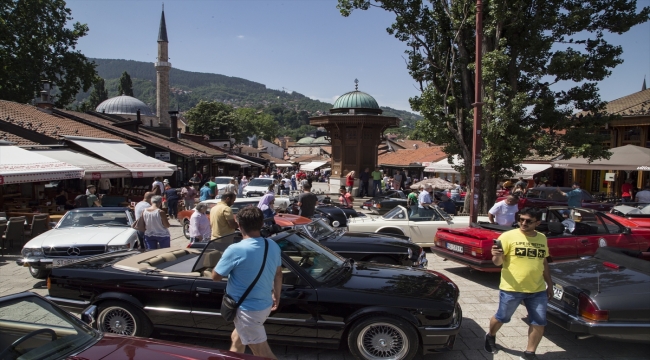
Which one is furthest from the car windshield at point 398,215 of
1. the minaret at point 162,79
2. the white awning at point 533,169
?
the minaret at point 162,79

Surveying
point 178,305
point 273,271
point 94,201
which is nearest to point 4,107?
point 94,201

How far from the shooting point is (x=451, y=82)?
15.4 metres

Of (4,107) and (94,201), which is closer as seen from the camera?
(94,201)

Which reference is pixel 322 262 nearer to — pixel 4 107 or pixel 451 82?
pixel 451 82

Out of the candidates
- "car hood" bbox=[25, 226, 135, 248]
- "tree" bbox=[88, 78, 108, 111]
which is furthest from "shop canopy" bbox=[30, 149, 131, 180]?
"tree" bbox=[88, 78, 108, 111]

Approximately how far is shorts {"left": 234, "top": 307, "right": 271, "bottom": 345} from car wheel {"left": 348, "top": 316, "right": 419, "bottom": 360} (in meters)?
1.26

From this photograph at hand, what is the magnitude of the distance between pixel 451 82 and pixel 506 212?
281 inches

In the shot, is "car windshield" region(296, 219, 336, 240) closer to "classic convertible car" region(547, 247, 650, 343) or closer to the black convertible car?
the black convertible car

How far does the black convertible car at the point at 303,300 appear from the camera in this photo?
4.61 metres

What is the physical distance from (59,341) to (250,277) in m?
1.41

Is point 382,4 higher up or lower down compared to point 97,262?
higher up

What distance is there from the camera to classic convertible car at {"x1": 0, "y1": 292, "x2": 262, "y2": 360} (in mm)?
2969

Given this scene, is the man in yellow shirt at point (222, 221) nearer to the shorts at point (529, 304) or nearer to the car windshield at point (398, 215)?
the car windshield at point (398, 215)

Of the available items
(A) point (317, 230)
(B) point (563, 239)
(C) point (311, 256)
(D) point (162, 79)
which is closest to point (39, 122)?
(A) point (317, 230)
